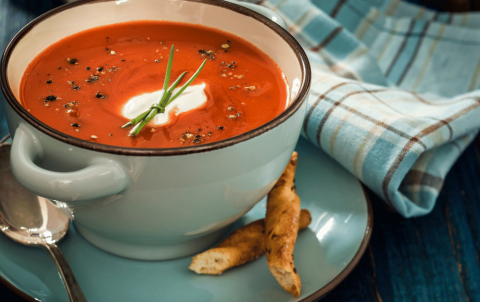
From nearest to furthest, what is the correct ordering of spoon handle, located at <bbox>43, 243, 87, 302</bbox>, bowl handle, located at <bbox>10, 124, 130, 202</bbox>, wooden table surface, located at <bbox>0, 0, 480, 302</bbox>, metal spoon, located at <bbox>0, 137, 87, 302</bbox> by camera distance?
1. bowl handle, located at <bbox>10, 124, 130, 202</bbox>
2. spoon handle, located at <bbox>43, 243, 87, 302</bbox>
3. metal spoon, located at <bbox>0, 137, 87, 302</bbox>
4. wooden table surface, located at <bbox>0, 0, 480, 302</bbox>

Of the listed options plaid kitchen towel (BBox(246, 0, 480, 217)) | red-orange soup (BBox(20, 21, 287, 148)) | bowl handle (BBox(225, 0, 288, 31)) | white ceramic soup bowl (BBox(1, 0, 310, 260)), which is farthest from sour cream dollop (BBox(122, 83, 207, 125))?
plaid kitchen towel (BBox(246, 0, 480, 217))

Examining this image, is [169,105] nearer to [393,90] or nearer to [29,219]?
[29,219]

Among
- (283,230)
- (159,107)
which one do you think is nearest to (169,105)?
(159,107)

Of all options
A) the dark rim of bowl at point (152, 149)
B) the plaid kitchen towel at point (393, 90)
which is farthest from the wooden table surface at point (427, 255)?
the dark rim of bowl at point (152, 149)

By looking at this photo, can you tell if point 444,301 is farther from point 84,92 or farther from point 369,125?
point 84,92

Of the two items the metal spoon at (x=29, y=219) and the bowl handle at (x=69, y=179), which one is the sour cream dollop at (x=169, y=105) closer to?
the bowl handle at (x=69, y=179)

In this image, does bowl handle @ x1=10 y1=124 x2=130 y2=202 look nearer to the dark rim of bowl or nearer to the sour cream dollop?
the dark rim of bowl
